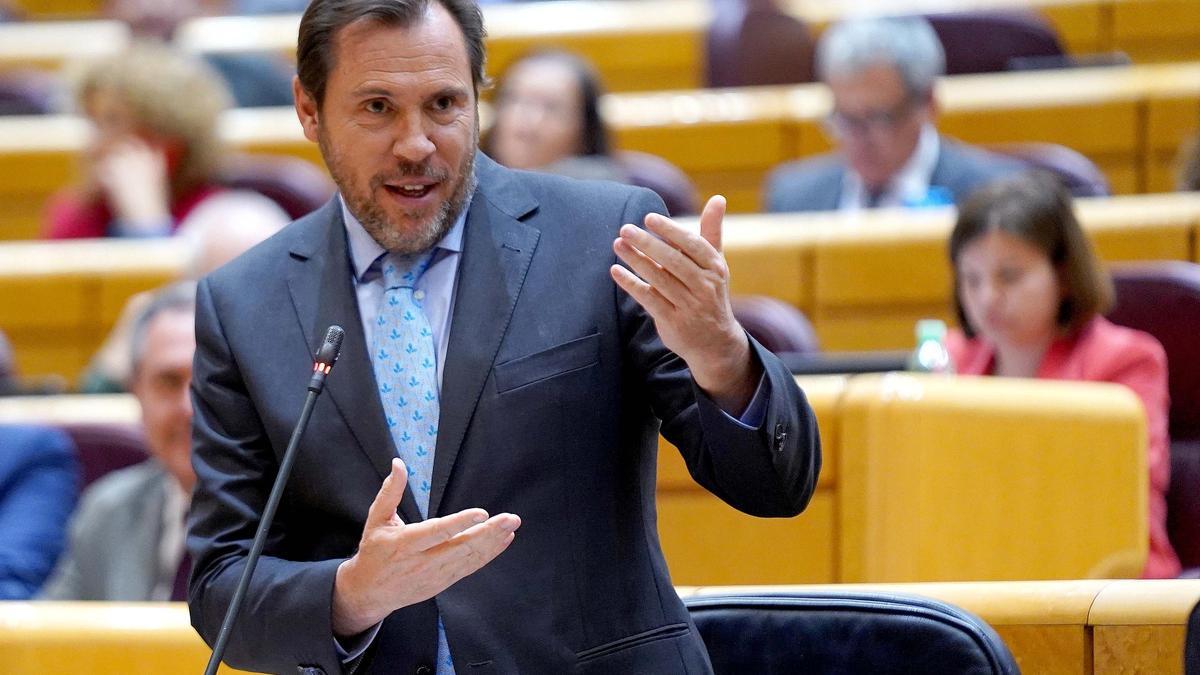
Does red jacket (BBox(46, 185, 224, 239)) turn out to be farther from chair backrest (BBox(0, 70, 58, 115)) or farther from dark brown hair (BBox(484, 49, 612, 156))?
dark brown hair (BBox(484, 49, 612, 156))

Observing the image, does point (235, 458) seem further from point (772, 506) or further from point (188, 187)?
point (188, 187)

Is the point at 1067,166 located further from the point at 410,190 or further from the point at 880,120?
the point at 410,190

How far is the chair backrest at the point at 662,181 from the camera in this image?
3512mm

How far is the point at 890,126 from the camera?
343 centimetres

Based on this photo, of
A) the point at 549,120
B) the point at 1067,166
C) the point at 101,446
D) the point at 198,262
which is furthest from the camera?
the point at 1067,166

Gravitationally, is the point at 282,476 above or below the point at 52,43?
above

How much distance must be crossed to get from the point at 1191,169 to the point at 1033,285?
0.98m

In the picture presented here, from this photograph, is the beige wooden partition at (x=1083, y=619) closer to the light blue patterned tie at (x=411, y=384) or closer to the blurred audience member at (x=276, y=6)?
the light blue patterned tie at (x=411, y=384)

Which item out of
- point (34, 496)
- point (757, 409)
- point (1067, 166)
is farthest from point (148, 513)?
point (1067, 166)

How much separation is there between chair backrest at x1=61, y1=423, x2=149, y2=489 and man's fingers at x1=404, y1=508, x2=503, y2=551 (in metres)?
1.66

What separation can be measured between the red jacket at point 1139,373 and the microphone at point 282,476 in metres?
1.41

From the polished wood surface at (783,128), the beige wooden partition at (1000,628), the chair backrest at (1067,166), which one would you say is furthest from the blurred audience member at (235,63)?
the beige wooden partition at (1000,628)

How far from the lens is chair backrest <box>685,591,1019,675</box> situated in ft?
4.51

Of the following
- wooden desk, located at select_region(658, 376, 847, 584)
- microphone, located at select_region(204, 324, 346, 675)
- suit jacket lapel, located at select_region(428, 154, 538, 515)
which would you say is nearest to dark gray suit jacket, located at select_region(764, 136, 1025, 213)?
wooden desk, located at select_region(658, 376, 847, 584)
